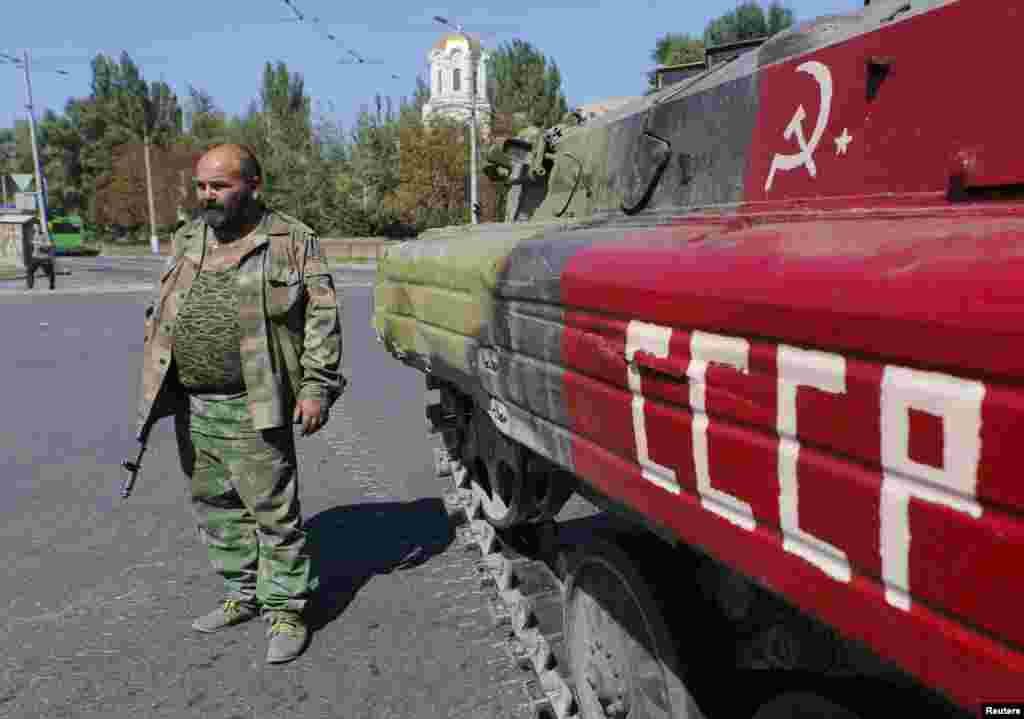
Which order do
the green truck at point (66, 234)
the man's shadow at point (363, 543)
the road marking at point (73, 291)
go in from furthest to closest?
the green truck at point (66, 234)
the road marking at point (73, 291)
the man's shadow at point (363, 543)

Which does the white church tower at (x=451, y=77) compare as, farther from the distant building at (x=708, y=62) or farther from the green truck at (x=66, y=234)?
the distant building at (x=708, y=62)

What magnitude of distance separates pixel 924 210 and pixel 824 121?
1.74 ft

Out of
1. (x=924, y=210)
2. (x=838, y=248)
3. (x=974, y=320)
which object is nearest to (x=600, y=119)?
(x=924, y=210)

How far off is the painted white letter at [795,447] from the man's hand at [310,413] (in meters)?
2.04

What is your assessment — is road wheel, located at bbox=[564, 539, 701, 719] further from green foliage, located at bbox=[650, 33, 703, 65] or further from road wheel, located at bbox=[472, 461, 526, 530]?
green foliage, located at bbox=[650, 33, 703, 65]

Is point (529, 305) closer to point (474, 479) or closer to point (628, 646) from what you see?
point (628, 646)

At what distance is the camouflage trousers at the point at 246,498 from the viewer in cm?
310

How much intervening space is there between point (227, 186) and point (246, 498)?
1116mm

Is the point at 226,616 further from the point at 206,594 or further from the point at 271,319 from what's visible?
the point at 271,319

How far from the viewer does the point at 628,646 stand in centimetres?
208

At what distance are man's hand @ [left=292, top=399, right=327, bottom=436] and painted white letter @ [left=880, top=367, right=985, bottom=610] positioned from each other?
87.1 inches

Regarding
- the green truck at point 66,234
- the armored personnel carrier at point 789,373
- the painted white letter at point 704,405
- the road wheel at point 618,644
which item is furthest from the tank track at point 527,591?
the green truck at point 66,234

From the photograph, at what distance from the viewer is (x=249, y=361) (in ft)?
9.89

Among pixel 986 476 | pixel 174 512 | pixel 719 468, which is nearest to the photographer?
pixel 986 476
